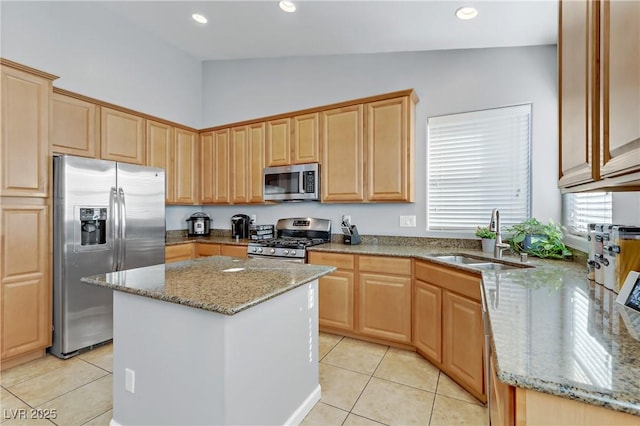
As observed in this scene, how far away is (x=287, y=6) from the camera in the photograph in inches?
102

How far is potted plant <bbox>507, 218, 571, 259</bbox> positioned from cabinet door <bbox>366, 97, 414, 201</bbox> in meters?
0.98

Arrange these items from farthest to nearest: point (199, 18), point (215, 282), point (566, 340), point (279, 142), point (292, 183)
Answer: point (279, 142), point (292, 183), point (199, 18), point (215, 282), point (566, 340)

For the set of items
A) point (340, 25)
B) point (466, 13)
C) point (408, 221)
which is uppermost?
point (340, 25)

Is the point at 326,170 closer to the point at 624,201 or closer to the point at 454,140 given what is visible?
the point at 454,140

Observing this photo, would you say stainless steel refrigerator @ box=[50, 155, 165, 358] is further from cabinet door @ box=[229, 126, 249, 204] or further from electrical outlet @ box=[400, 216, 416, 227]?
electrical outlet @ box=[400, 216, 416, 227]

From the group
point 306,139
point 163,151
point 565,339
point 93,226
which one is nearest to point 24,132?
point 93,226

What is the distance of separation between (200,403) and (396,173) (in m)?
2.46

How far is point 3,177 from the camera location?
2.35 meters

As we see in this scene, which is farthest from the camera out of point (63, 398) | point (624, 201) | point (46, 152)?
point (46, 152)

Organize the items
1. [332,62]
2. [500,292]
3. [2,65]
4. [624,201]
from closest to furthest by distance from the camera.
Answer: [500,292] < [624,201] < [2,65] < [332,62]

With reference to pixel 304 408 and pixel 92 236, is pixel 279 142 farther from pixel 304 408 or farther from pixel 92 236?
pixel 304 408

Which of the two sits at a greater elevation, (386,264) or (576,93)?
(576,93)

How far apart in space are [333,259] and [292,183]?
1.06 m

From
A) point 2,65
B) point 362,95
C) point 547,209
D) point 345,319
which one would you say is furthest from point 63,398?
point 547,209
